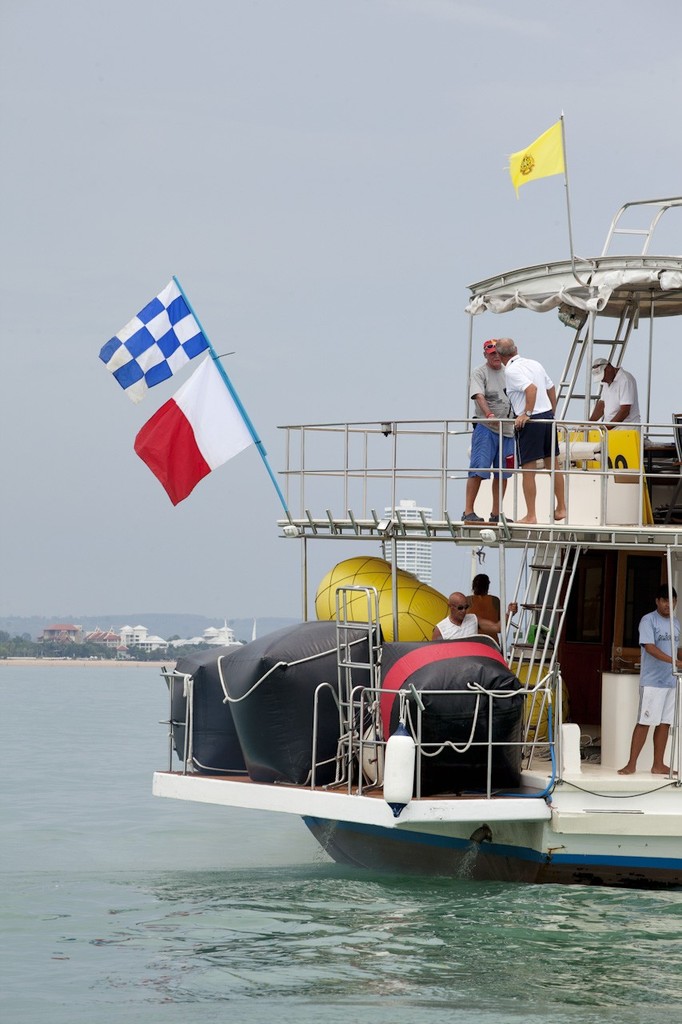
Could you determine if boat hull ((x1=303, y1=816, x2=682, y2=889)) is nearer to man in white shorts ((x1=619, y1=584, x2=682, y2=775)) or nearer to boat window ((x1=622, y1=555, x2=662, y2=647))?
man in white shorts ((x1=619, y1=584, x2=682, y2=775))

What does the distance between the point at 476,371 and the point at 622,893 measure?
5072mm

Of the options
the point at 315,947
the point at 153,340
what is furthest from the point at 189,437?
the point at 315,947

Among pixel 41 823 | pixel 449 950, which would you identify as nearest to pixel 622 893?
pixel 449 950

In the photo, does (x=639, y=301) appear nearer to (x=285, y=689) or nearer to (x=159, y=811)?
(x=285, y=689)

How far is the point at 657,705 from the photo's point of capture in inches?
518

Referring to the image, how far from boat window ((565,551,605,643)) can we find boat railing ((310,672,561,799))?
156 cm

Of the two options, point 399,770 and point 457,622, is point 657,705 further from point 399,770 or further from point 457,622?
point 399,770

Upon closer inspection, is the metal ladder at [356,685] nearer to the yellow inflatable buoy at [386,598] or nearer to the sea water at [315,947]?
the yellow inflatable buoy at [386,598]

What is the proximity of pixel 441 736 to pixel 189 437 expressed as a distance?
16.5 ft

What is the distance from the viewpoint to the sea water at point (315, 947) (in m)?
10.1

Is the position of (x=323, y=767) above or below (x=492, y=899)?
above

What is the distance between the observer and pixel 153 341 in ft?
52.9

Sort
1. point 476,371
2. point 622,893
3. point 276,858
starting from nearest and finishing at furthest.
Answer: point 622,893
point 476,371
point 276,858

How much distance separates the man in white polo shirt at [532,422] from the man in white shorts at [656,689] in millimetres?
1313
